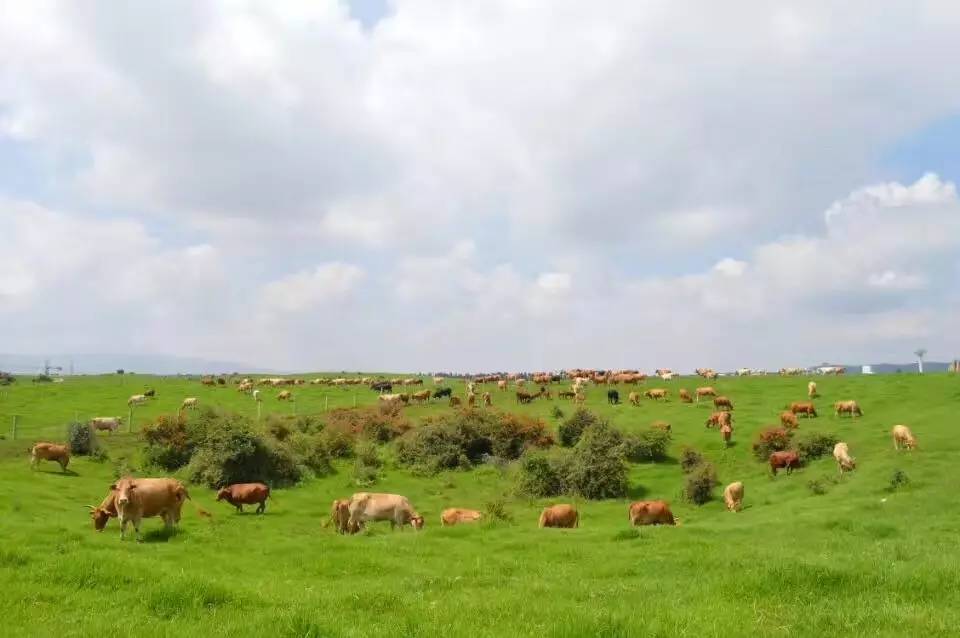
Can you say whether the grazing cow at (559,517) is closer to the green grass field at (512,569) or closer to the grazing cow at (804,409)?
the green grass field at (512,569)

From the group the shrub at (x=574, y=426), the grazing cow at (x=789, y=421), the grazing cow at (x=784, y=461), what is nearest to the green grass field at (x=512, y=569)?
the grazing cow at (x=784, y=461)

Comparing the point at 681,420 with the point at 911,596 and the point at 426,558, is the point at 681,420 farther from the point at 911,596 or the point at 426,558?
the point at 911,596

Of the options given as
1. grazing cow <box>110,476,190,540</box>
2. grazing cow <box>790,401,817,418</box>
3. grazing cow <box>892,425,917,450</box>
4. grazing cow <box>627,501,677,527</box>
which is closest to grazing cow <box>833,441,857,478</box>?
grazing cow <box>892,425,917,450</box>

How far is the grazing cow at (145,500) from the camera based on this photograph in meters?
19.5

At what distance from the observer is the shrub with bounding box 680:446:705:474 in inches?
1471

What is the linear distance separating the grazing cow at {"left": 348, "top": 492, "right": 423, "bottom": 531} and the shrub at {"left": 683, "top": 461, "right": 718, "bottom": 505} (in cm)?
1411

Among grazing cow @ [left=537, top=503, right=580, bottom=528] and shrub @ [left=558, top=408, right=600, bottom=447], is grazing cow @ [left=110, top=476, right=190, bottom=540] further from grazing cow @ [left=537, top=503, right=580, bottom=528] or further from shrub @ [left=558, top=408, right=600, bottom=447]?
shrub @ [left=558, top=408, right=600, bottom=447]

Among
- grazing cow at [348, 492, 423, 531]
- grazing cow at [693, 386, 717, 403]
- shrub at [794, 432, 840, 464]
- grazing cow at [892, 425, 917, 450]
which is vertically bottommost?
grazing cow at [348, 492, 423, 531]

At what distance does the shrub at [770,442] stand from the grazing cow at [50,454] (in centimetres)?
3566

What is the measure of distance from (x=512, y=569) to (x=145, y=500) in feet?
39.8

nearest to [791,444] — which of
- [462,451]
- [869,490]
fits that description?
[869,490]

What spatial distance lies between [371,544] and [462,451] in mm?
26566

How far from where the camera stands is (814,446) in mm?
36594

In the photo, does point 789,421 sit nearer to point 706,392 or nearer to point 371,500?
point 706,392
